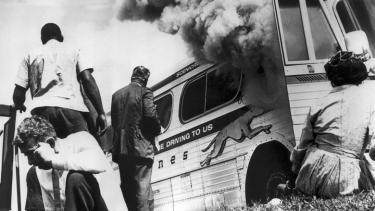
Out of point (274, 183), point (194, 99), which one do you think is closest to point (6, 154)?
point (194, 99)

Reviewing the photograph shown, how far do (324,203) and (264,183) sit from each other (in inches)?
33.8

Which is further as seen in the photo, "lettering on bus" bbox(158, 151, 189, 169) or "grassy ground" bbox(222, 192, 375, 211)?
"lettering on bus" bbox(158, 151, 189, 169)

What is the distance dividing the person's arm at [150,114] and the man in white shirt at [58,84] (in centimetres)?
47

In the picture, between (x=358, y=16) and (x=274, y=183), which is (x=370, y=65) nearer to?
(x=358, y=16)

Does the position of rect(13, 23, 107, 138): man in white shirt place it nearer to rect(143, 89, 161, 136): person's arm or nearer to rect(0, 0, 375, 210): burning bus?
rect(143, 89, 161, 136): person's arm

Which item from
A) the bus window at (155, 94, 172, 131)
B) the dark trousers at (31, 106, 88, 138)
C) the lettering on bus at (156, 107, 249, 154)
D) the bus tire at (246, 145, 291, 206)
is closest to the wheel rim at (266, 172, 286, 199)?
the bus tire at (246, 145, 291, 206)

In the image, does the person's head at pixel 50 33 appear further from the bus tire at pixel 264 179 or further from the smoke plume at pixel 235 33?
the bus tire at pixel 264 179

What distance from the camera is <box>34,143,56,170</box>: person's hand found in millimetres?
5727

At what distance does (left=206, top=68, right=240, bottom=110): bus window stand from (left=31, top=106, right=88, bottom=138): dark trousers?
4.49 feet

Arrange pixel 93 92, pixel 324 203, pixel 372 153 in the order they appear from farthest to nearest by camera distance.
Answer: pixel 93 92 < pixel 372 153 < pixel 324 203

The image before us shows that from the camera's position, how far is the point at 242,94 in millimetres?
5328

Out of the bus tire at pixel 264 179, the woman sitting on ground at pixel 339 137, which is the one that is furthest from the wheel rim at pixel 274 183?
the woman sitting on ground at pixel 339 137

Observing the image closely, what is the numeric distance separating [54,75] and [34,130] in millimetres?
628

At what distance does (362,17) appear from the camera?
573 cm
